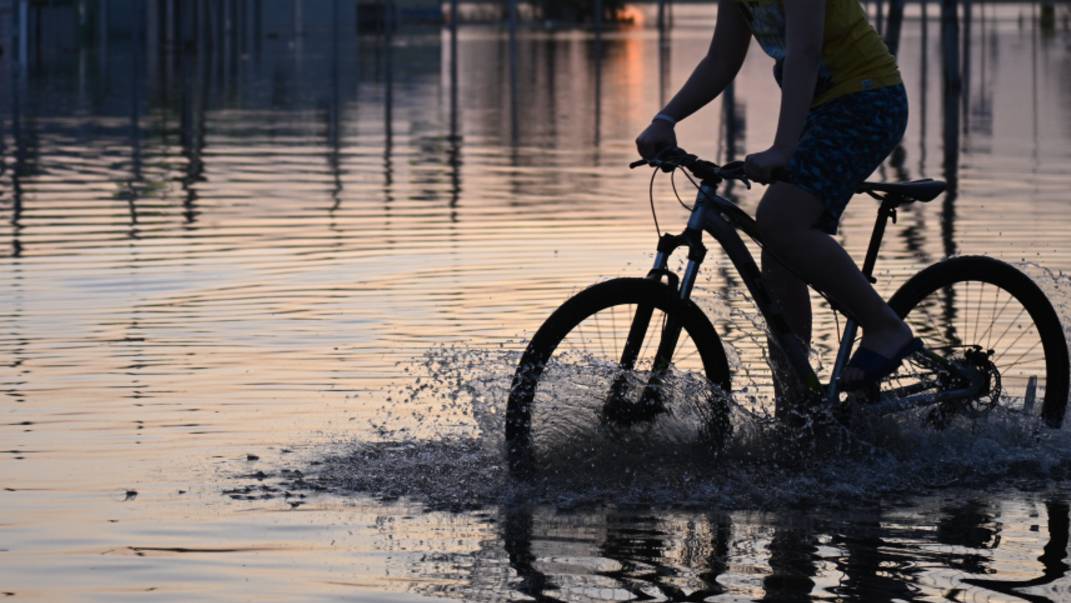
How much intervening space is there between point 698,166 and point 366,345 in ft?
10.4

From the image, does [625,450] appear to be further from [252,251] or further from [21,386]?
[252,251]

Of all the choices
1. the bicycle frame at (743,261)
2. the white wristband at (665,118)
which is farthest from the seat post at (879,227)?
the white wristband at (665,118)

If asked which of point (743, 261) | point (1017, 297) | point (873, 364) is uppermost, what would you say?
point (743, 261)

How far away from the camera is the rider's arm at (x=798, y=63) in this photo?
21.1 feet

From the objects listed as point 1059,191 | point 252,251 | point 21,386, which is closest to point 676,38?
point 1059,191

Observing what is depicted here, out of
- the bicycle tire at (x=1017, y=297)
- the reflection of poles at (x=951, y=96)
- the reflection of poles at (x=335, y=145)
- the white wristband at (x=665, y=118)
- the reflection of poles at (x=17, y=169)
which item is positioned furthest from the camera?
the reflection of poles at (x=951, y=96)

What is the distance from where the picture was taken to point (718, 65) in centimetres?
690

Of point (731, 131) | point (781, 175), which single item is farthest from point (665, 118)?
point (731, 131)

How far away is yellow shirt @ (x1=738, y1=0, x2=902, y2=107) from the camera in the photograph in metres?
6.63

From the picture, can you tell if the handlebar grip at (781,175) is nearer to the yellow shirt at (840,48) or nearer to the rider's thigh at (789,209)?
the rider's thigh at (789,209)

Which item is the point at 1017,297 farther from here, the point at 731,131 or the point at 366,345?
the point at 731,131

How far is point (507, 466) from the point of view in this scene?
662cm

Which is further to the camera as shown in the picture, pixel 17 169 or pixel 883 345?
pixel 17 169

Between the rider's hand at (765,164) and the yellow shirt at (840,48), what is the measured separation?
10.9 inches
